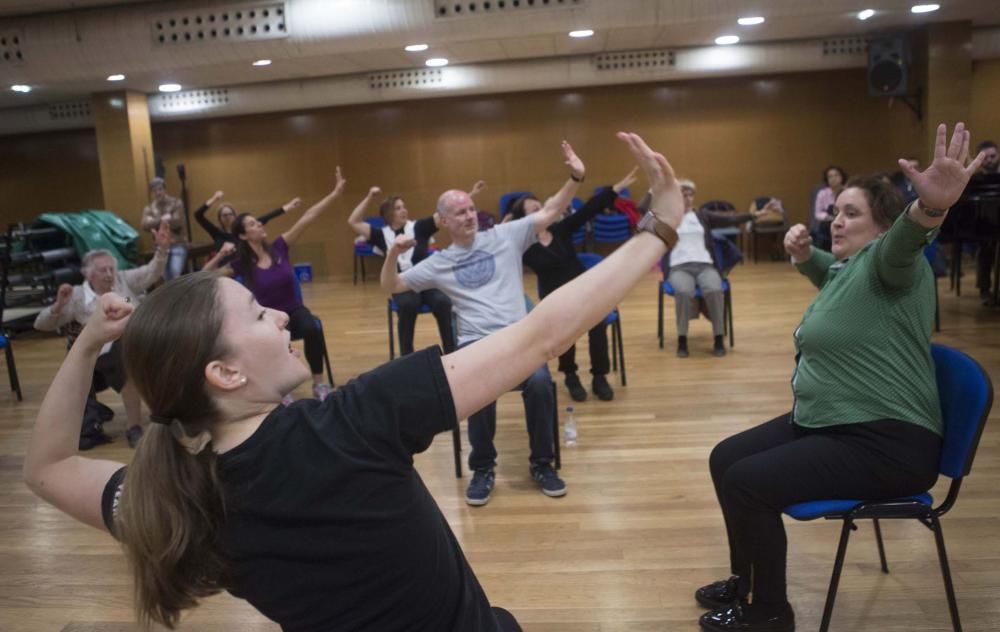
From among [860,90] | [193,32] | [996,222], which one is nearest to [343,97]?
[193,32]

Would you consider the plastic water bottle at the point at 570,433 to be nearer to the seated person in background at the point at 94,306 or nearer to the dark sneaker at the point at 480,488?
the dark sneaker at the point at 480,488

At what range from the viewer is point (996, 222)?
6.34 meters

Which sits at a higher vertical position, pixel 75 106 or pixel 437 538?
pixel 75 106

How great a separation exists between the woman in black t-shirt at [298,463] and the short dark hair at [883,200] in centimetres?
147

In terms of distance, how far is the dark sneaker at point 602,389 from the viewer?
16.5 ft

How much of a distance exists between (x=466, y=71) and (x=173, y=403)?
9819 mm

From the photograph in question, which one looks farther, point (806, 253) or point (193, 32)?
point (193, 32)

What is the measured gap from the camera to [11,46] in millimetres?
7602

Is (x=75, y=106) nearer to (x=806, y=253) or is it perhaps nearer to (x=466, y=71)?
(x=466, y=71)

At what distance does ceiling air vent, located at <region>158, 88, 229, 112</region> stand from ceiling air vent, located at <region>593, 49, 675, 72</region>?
508cm

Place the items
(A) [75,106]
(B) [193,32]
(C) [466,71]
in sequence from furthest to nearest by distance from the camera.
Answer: (A) [75,106] < (C) [466,71] < (B) [193,32]

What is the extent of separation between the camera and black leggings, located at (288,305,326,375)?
17.1ft

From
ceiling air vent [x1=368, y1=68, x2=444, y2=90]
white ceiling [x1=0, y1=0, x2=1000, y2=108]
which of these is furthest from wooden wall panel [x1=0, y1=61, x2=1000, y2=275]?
white ceiling [x1=0, y1=0, x2=1000, y2=108]

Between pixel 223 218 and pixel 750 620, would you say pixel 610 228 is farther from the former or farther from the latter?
pixel 750 620
